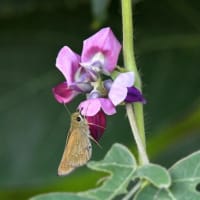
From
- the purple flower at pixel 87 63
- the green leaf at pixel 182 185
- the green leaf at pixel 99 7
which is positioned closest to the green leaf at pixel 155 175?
the green leaf at pixel 182 185

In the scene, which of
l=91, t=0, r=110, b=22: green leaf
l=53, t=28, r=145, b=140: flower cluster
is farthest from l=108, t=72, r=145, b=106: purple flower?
l=91, t=0, r=110, b=22: green leaf

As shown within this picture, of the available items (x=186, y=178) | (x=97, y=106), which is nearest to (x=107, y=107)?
(x=97, y=106)

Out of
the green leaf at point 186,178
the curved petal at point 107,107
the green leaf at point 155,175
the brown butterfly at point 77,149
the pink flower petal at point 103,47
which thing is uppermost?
the pink flower petal at point 103,47

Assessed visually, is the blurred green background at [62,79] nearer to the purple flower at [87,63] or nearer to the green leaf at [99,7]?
the green leaf at [99,7]

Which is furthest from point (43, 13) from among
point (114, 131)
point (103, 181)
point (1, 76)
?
point (103, 181)

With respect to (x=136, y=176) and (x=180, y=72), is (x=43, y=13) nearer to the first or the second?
(x=180, y=72)

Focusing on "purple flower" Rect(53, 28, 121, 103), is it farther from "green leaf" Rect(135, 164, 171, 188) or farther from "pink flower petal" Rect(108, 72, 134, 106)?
"green leaf" Rect(135, 164, 171, 188)

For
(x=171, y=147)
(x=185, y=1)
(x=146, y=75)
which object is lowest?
(x=171, y=147)
